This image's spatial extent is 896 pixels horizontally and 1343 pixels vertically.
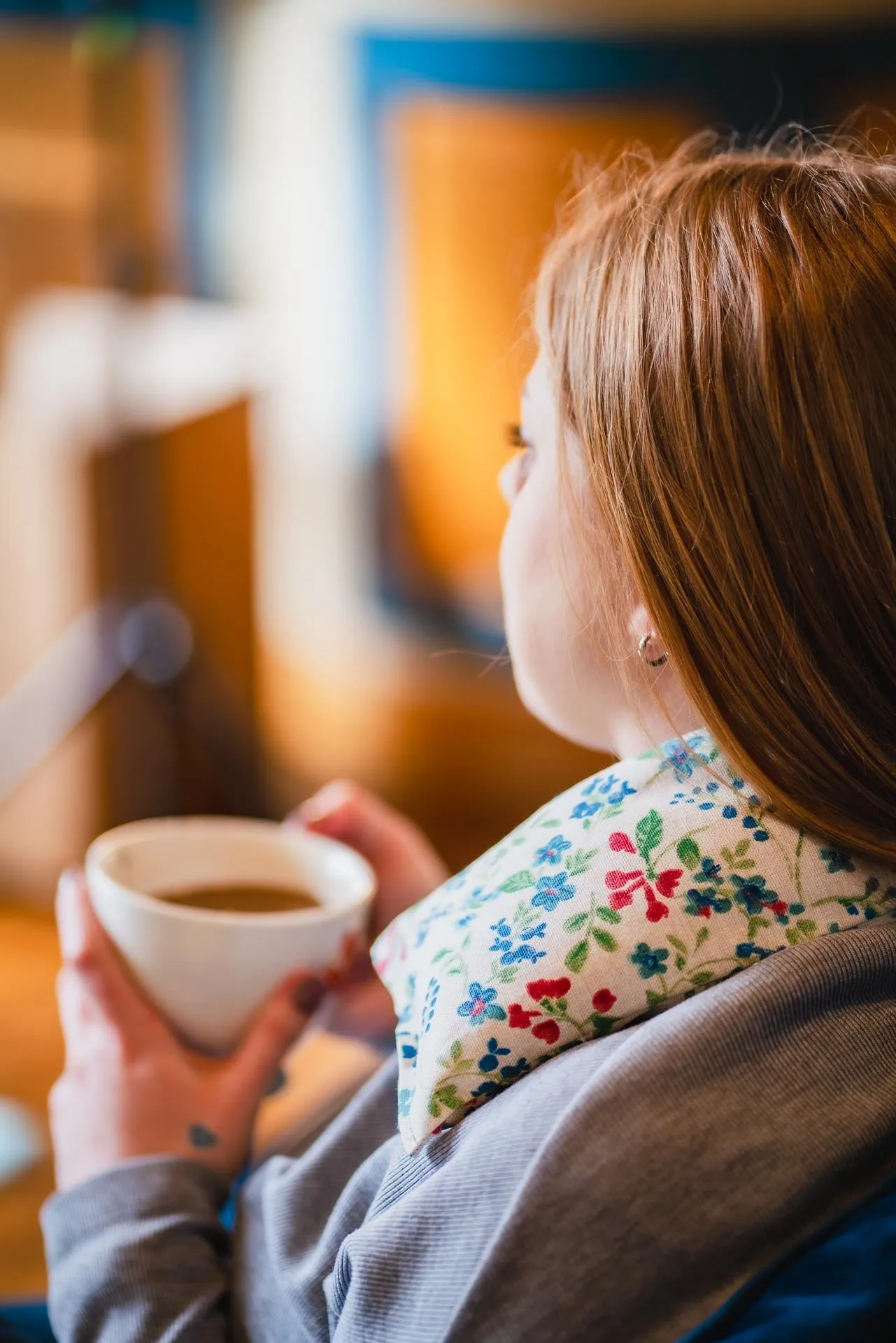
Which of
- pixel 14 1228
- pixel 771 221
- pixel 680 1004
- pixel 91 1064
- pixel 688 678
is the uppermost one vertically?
pixel 771 221

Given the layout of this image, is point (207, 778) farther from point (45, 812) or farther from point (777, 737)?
point (777, 737)

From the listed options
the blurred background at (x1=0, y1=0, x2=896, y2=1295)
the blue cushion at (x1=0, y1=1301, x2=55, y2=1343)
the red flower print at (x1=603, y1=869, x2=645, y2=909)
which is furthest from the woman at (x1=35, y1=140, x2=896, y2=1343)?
the blurred background at (x1=0, y1=0, x2=896, y2=1295)

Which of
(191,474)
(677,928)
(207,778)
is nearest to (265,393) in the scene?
(191,474)

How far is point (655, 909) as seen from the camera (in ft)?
1.66

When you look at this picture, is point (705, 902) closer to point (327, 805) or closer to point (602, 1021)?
point (602, 1021)

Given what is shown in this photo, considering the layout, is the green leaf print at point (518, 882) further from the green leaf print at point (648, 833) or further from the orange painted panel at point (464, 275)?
the orange painted panel at point (464, 275)

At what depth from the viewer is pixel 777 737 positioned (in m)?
0.53

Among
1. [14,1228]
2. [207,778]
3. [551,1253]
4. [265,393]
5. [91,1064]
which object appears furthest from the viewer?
[265,393]

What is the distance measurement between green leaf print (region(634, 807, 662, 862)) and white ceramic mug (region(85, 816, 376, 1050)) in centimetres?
21

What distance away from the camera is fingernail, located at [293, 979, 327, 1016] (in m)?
0.69

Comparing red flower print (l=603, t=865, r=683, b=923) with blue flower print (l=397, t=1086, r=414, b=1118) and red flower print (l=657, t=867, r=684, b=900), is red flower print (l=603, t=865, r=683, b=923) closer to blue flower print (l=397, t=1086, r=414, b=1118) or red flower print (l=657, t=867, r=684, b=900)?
red flower print (l=657, t=867, r=684, b=900)

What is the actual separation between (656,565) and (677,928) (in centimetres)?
15

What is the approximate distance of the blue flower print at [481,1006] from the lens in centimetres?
51

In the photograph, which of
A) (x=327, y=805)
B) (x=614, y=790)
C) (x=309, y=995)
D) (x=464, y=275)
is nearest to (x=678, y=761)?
(x=614, y=790)
